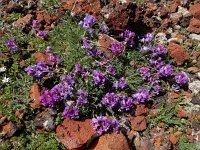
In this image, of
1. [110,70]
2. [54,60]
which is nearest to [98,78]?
[110,70]

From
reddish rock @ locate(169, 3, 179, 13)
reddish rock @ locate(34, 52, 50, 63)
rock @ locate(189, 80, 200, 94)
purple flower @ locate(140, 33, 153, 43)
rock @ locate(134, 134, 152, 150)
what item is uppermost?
reddish rock @ locate(169, 3, 179, 13)

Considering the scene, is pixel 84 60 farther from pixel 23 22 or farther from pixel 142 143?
pixel 142 143

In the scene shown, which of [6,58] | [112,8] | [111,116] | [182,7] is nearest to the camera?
[111,116]

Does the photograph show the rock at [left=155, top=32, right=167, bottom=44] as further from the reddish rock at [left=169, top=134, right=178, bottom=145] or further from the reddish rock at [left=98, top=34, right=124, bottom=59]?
the reddish rock at [left=169, top=134, right=178, bottom=145]

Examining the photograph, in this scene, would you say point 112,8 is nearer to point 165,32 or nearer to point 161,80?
point 165,32

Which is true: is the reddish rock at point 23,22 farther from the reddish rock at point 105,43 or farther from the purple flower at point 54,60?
the reddish rock at point 105,43

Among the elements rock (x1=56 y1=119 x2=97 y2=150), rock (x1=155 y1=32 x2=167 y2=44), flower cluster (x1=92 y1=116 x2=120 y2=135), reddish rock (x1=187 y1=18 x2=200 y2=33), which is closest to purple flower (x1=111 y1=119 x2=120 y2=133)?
flower cluster (x1=92 y1=116 x2=120 y2=135)

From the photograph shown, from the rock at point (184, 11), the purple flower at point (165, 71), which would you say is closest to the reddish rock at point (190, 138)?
the purple flower at point (165, 71)

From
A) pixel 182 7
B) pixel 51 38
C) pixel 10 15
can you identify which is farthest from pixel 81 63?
pixel 182 7
